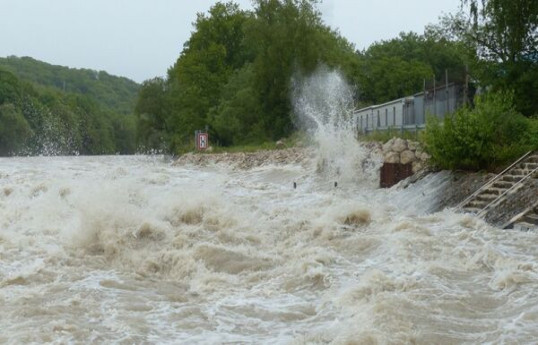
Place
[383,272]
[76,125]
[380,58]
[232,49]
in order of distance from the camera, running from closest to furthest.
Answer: [383,272] → [232,49] → [380,58] → [76,125]

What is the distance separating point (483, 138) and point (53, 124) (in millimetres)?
98295

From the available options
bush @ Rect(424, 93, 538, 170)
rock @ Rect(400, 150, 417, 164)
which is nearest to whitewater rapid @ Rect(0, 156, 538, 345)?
bush @ Rect(424, 93, 538, 170)

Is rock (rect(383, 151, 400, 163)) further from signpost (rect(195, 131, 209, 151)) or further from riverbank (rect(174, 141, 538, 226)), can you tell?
signpost (rect(195, 131, 209, 151))

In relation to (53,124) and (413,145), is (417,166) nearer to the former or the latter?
(413,145)

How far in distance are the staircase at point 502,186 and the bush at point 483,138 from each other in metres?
0.69

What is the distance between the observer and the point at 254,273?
392 inches

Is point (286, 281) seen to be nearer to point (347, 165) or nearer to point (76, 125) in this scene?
point (347, 165)

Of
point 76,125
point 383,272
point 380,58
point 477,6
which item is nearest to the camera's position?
point 383,272

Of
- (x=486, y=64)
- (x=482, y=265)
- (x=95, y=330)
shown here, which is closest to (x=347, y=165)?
(x=486, y=64)

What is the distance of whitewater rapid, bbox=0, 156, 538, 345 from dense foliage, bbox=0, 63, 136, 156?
242 ft

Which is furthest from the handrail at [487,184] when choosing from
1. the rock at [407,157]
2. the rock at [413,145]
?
the rock at [413,145]

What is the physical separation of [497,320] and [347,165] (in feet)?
52.7

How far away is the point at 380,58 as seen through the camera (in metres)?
77.3

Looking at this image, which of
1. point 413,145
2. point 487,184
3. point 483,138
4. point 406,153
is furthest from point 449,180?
point 413,145
